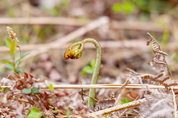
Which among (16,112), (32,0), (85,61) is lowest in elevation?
(16,112)

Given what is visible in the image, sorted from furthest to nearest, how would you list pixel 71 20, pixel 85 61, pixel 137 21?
1. pixel 137 21
2. pixel 71 20
3. pixel 85 61

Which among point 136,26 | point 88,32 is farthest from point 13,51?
point 136,26

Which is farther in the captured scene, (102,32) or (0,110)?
(102,32)

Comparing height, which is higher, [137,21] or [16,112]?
[137,21]

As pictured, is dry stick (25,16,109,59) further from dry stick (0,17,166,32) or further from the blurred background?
dry stick (0,17,166,32)

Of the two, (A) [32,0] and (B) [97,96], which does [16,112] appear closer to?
(B) [97,96]

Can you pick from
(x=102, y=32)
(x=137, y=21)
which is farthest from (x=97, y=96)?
(x=137, y=21)

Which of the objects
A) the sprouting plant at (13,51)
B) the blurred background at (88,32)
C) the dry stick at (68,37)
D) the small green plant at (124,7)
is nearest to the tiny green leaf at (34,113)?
the sprouting plant at (13,51)

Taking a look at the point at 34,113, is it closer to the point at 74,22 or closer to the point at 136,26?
the point at 74,22
